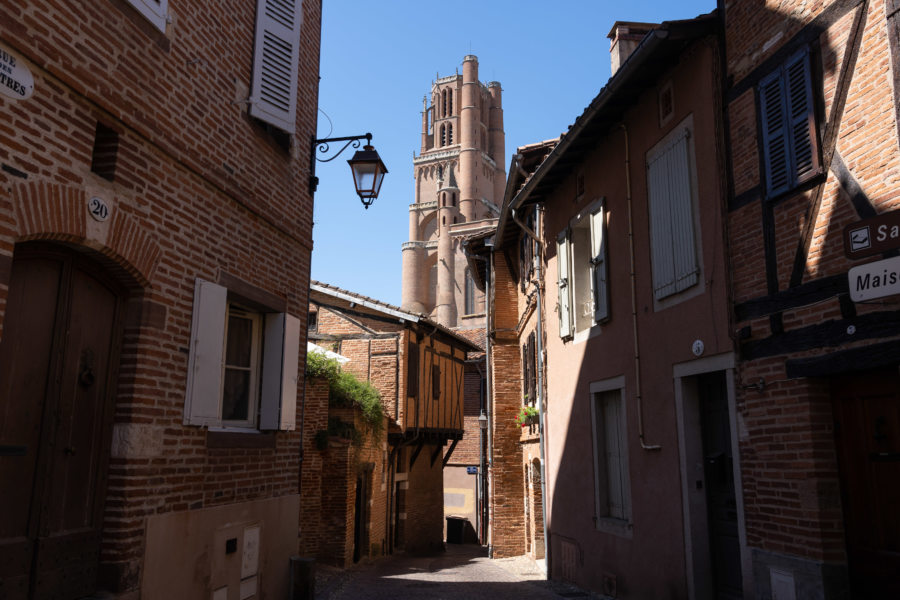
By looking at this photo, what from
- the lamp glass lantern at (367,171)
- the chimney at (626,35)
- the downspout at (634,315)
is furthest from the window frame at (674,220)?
the chimney at (626,35)

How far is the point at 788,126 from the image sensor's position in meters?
5.59

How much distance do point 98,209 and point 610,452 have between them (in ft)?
21.3

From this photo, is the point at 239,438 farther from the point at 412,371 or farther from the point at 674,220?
the point at 412,371

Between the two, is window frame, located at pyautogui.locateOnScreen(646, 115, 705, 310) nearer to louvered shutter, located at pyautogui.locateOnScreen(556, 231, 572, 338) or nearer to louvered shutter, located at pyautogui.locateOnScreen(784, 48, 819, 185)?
louvered shutter, located at pyautogui.locateOnScreen(784, 48, 819, 185)

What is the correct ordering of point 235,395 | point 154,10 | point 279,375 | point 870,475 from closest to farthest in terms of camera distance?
point 870,475, point 154,10, point 235,395, point 279,375

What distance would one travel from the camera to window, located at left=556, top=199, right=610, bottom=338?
29.8 feet

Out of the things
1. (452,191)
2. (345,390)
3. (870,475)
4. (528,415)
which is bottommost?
(870,475)

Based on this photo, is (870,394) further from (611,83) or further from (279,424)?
(279,424)

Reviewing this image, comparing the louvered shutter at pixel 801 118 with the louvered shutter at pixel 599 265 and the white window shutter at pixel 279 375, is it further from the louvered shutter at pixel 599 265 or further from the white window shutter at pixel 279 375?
the white window shutter at pixel 279 375

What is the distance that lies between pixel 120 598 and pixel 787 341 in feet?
16.8

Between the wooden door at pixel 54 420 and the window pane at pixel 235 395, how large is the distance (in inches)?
61.0

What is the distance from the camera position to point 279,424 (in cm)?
688

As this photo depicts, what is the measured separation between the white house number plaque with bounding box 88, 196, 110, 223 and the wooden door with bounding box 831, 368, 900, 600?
17.5ft

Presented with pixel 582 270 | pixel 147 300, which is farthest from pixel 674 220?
pixel 147 300
